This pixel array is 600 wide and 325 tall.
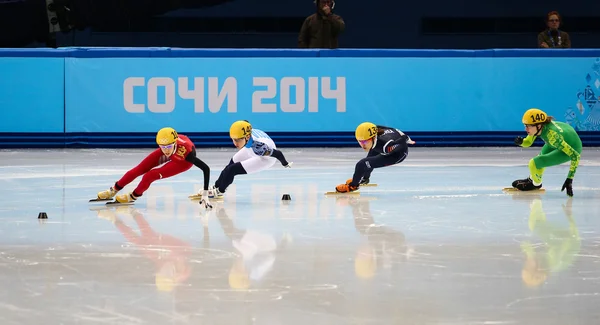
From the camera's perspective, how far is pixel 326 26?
54.0ft

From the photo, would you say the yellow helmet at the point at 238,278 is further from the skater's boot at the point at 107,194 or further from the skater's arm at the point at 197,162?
the skater's boot at the point at 107,194

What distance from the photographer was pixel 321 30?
1656 cm

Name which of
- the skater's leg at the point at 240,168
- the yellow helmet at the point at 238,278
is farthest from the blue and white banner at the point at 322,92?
the yellow helmet at the point at 238,278

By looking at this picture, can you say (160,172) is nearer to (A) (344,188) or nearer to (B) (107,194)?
(B) (107,194)

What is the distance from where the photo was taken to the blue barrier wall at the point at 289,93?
645 inches

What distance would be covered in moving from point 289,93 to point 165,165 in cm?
699

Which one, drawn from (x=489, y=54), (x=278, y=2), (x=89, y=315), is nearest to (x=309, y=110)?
(x=489, y=54)

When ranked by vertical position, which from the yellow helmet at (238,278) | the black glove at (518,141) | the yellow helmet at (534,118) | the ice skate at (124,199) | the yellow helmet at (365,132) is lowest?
the yellow helmet at (238,278)

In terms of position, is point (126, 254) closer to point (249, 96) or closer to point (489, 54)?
point (249, 96)

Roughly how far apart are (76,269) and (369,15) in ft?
52.2

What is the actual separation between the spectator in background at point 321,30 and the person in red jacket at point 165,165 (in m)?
6.85

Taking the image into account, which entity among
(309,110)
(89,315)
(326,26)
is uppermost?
(326,26)

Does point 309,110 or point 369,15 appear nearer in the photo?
point 309,110

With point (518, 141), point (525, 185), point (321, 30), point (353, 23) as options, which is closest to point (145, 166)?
point (518, 141)
